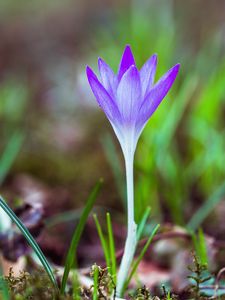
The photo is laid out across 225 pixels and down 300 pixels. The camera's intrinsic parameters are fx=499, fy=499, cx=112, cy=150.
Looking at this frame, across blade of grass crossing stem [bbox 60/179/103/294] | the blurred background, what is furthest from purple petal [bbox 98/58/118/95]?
the blurred background

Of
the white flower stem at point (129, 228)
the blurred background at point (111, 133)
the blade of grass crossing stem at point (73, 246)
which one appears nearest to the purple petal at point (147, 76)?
the white flower stem at point (129, 228)

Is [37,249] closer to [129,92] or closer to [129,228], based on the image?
[129,228]

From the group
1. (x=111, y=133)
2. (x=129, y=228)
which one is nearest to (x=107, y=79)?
(x=129, y=228)

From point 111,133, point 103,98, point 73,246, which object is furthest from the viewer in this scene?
point 111,133

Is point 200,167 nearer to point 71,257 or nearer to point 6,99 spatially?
point 71,257

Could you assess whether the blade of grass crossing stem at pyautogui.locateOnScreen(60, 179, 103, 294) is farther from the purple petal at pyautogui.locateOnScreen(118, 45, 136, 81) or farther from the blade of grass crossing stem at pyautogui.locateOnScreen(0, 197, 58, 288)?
the purple petal at pyautogui.locateOnScreen(118, 45, 136, 81)

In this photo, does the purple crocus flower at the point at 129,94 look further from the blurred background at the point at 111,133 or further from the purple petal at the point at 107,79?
the blurred background at the point at 111,133

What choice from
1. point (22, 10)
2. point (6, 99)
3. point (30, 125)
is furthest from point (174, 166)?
point (22, 10)
